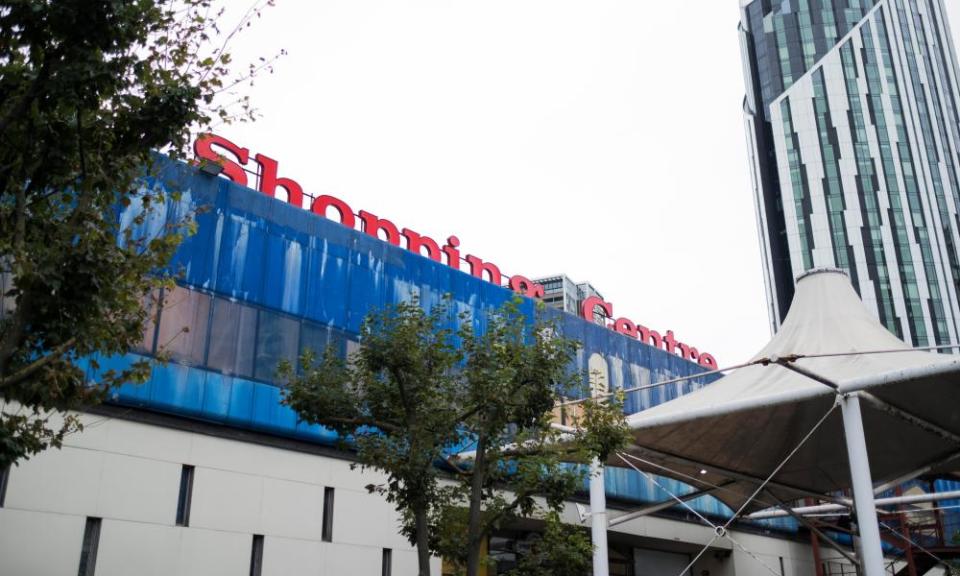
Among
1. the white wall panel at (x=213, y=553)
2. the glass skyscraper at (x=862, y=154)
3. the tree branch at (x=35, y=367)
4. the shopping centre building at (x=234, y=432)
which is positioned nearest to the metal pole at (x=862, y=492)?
the shopping centre building at (x=234, y=432)

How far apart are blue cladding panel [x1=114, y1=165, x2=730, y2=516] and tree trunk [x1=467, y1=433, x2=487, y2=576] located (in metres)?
9.64

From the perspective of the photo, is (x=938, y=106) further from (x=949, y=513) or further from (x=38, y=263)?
(x=38, y=263)

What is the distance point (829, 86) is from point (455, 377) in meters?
106

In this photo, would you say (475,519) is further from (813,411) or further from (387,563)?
(813,411)

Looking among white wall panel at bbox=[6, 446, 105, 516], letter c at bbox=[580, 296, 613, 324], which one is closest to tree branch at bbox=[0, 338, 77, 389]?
white wall panel at bbox=[6, 446, 105, 516]

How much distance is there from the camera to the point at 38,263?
10531 millimetres

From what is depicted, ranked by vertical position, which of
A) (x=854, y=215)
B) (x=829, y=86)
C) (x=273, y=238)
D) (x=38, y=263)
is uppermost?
(x=829, y=86)

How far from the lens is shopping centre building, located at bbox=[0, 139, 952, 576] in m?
21.5

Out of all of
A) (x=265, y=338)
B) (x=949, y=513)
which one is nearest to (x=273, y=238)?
(x=265, y=338)

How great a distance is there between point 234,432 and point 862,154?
98553mm

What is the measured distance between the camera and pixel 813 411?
25.6 meters

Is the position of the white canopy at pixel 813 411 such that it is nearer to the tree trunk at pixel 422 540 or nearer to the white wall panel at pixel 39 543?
the tree trunk at pixel 422 540

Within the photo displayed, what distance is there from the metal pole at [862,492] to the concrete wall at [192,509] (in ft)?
44.1

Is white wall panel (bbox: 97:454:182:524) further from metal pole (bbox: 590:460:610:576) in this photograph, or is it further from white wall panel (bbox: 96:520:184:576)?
metal pole (bbox: 590:460:610:576)
